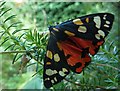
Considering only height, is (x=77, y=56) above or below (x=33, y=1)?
below

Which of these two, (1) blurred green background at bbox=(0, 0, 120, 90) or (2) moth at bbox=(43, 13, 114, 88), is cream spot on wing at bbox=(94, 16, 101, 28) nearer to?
(2) moth at bbox=(43, 13, 114, 88)

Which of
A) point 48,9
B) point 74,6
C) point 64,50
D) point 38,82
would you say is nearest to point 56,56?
point 64,50

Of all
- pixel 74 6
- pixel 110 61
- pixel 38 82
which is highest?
pixel 74 6

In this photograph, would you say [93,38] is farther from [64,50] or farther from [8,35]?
[8,35]

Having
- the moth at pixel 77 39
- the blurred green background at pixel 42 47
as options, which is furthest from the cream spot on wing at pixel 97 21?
the blurred green background at pixel 42 47

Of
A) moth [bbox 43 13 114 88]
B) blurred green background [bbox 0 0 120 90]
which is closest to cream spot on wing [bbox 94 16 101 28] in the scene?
moth [bbox 43 13 114 88]
